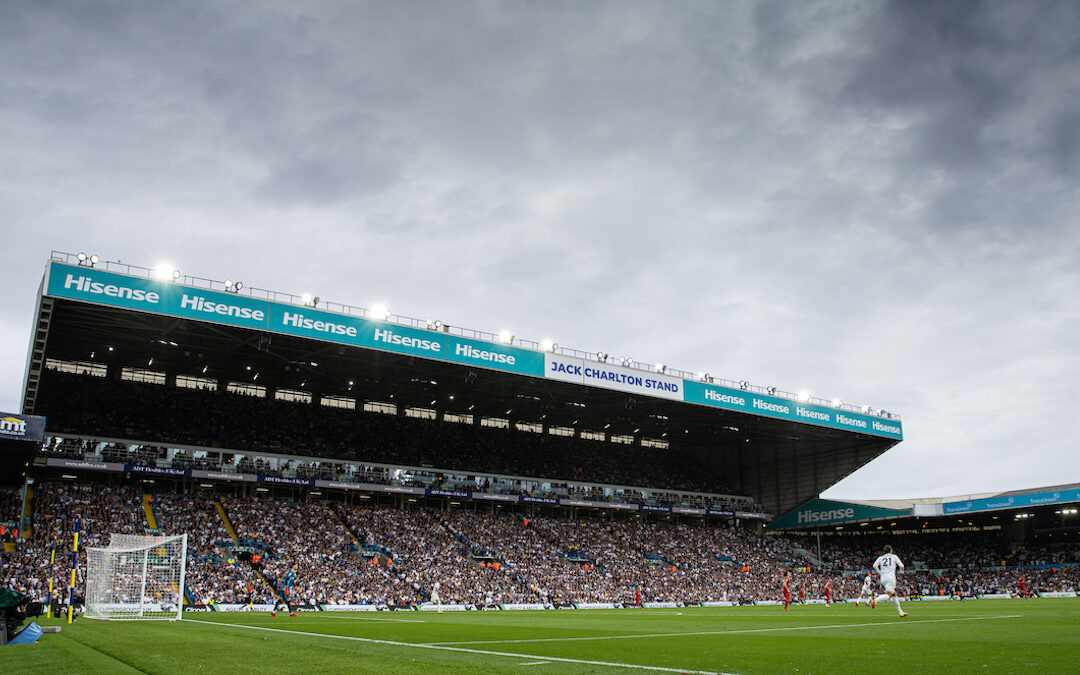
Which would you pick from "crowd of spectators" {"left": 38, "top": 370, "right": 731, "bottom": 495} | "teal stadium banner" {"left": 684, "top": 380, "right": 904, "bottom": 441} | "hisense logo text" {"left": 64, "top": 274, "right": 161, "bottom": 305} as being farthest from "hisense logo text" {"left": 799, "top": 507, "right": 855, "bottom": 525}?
"hisense logo text" {"left": 64, "top": 274, "right": 161, "bottom": 305}

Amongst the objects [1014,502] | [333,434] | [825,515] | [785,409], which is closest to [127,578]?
[333,434]

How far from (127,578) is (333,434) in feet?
106

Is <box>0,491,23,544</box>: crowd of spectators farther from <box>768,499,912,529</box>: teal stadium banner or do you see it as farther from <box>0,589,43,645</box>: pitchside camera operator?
<box>768,499,912,529</box>: teal stadium banner

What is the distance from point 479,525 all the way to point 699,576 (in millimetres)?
17706

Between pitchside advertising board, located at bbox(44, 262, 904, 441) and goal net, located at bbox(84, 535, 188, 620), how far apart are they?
14.4 m

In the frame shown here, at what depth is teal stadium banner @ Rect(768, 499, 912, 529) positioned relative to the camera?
236 ft

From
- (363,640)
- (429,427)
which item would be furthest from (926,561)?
(363,640)

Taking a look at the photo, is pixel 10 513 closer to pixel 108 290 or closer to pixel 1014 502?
pixel 108 290

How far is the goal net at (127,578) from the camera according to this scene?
29.0 m

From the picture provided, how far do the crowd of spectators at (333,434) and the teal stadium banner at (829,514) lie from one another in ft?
25.1

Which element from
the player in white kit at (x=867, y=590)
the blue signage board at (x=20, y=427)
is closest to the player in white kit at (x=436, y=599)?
the blue signage board at (x=20, y=427)

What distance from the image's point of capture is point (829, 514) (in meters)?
75.4

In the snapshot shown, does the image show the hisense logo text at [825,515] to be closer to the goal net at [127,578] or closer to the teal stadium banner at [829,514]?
the teal stadium banner at [829,514]

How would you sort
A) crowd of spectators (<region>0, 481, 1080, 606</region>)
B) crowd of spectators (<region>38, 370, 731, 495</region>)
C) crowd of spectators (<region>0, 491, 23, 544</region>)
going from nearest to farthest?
crowd of spectators (<region>0, 491, 23, 544</region>) → crowd of spectators (<region>0, 481, 1080, 606</region>) → crowd of spectators (<region>38, 370, 731, 495</region>)
